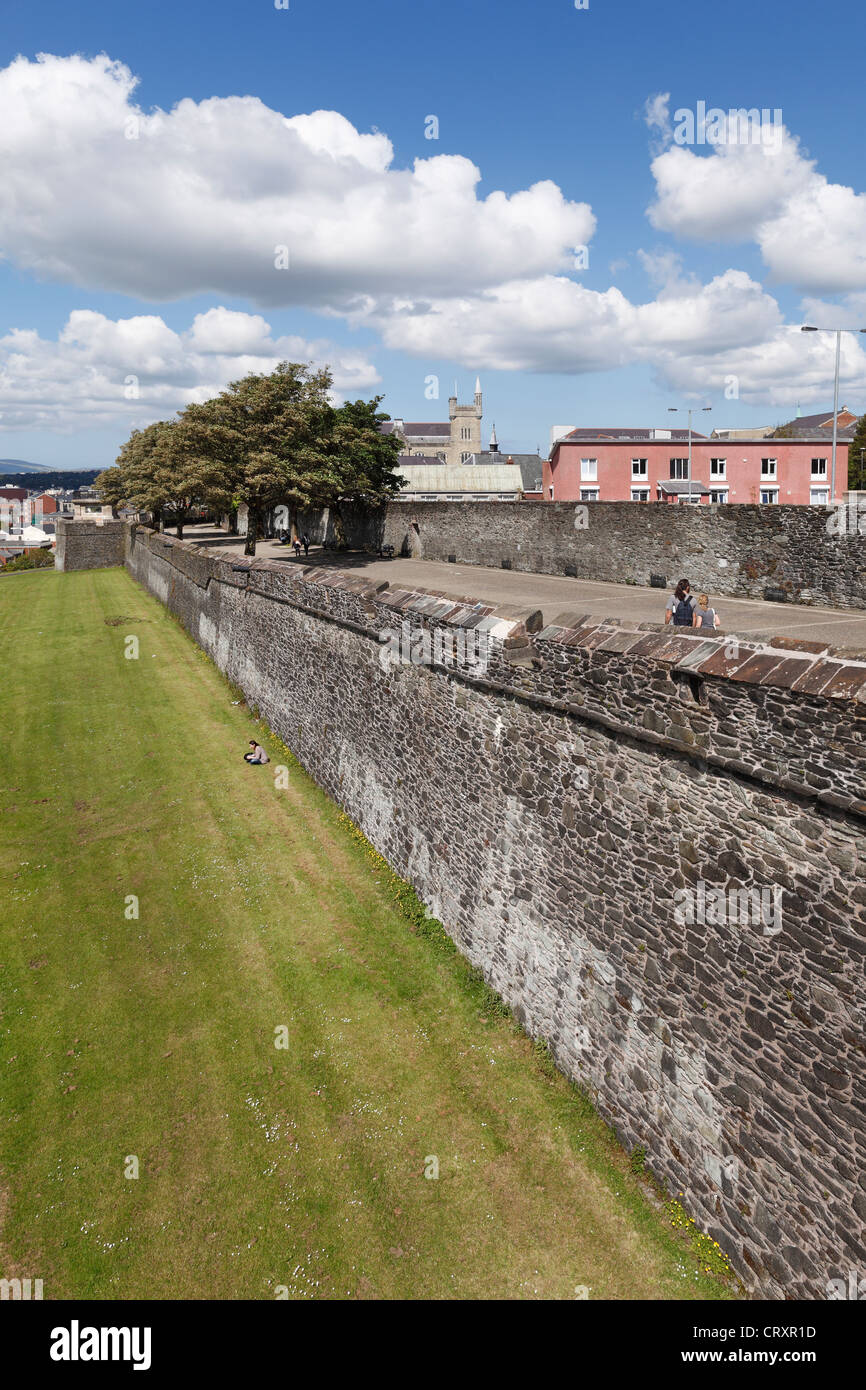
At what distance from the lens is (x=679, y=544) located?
20438 millimetres

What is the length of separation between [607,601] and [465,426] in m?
144

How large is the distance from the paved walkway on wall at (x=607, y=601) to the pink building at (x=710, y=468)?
30842 millimetres

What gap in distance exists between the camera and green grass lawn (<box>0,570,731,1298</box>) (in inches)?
285

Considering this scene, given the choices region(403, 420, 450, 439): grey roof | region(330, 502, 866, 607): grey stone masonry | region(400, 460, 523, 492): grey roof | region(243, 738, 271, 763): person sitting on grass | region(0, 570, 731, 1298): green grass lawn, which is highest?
region(403, 420, 450, 439): grey roof

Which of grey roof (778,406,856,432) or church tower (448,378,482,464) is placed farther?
church tower (448,378,482,464)

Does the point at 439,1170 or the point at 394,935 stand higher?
the point at 394,935

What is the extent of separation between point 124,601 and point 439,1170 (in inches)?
1609

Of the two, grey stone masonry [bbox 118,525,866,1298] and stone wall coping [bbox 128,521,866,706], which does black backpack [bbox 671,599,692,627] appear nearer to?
stone wall coping [bbox 128,521,866,706]

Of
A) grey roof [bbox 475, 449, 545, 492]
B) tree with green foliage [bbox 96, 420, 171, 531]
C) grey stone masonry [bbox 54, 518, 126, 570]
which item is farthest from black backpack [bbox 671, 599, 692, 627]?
grey roof [bbox 475, 449, 545, 492]

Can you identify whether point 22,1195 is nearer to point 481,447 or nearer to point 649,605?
point 649,605

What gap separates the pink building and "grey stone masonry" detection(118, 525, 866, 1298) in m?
49.6

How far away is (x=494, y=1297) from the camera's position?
6.99 metres

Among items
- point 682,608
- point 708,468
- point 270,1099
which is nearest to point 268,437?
point 682,608
